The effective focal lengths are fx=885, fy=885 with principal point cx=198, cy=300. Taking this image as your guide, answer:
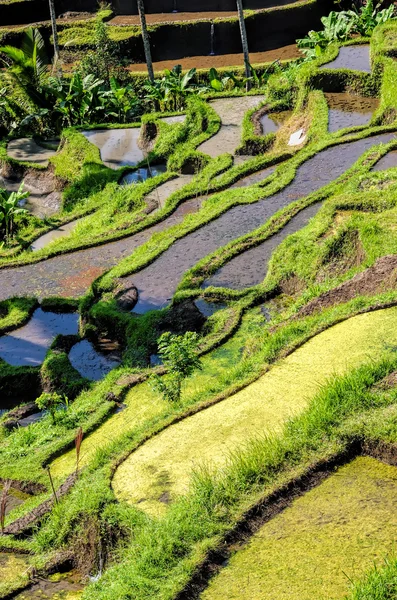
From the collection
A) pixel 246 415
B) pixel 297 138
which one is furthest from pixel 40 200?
pixel 246 415

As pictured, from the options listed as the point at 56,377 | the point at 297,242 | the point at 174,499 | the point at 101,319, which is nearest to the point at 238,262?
the point at 297,242

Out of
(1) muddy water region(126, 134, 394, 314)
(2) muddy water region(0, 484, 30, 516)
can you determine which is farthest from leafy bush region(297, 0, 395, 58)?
(2) muddy water region(0, 484, 30, 516)

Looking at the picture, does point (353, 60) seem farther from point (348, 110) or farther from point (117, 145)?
point (117, 145)

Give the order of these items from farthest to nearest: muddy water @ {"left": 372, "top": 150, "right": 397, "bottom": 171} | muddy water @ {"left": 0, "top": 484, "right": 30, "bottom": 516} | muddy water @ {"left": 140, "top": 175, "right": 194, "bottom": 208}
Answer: muddy water @ {"left": 140, "top": 175, "right": 194, "bottom": 208} → muddy water @ {"left": 372, "top": 150, "right": 397, "bottom": 171} → muddy water @ {"left": 0, "top": 484, "right": 30, "bottom": 516}

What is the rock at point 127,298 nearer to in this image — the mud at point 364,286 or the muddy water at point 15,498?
the mud at point 364,286

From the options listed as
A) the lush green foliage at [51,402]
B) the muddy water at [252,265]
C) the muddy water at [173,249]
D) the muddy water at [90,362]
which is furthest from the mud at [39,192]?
the lush green foliage at [51,402]

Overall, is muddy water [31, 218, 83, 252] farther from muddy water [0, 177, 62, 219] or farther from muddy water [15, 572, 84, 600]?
muddy water [15, 572, 84, 600]
